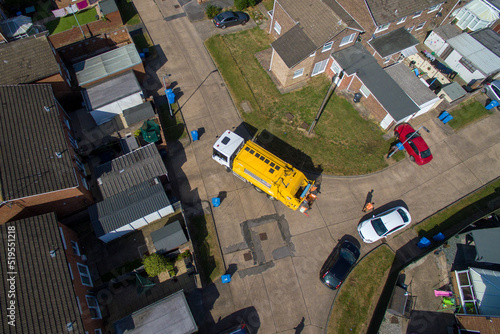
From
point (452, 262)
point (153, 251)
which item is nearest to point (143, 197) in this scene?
point (153, 251)

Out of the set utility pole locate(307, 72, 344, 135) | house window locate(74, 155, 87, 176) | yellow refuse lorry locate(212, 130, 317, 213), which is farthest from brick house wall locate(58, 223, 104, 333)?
utility pole locate(307, 72, 344, 135)

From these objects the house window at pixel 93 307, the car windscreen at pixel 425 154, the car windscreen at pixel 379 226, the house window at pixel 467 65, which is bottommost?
the house window at pixel 93 307

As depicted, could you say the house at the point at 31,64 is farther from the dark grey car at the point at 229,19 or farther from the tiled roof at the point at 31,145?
the dark grey car at the point at 229,19

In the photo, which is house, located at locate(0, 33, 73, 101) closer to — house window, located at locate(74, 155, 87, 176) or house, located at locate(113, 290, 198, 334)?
house window, located at locate(74, 155, 87, 176)

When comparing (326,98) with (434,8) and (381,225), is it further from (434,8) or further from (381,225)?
(434,8)

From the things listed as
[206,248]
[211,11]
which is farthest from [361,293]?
[211,11]

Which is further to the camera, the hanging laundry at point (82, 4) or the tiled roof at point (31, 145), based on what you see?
the hanging laundry at point (82, 4)

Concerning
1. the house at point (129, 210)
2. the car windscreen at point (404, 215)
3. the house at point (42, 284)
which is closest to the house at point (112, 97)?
the house at point (129, 210)
